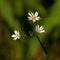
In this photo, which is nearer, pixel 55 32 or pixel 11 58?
pixel 11 58

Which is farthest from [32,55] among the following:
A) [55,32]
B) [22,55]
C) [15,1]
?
[15,1]

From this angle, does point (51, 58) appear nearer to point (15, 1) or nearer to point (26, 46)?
point (26, 46)

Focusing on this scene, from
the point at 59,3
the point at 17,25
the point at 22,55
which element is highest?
the point at 59,3

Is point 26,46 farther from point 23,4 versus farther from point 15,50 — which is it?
point 23,4

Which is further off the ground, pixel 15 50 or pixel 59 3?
pixel 59 3

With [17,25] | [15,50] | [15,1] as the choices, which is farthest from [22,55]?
[15,1]

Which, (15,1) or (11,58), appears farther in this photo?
(15,1)
